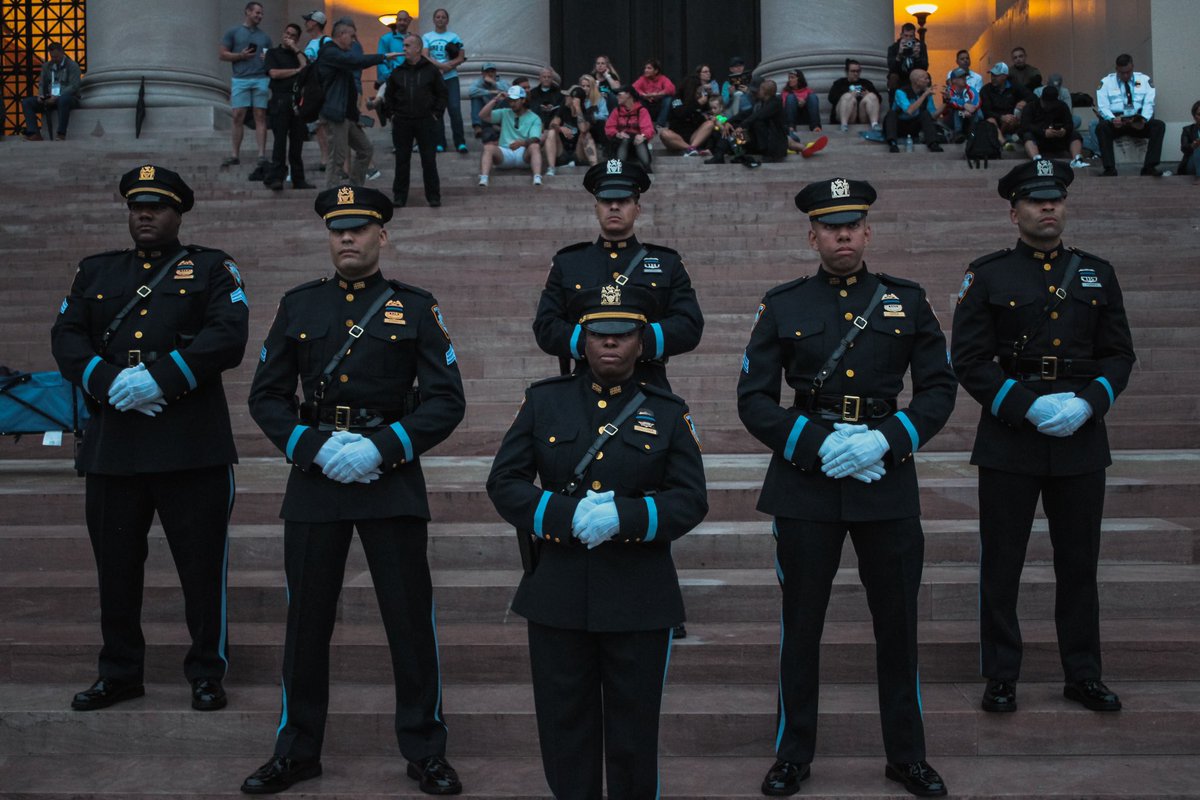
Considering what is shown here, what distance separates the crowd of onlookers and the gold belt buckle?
31.2 ft

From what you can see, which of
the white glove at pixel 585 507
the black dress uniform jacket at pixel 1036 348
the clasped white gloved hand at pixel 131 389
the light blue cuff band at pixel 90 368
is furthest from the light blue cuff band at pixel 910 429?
the light blue cuff band at pixel 90 368

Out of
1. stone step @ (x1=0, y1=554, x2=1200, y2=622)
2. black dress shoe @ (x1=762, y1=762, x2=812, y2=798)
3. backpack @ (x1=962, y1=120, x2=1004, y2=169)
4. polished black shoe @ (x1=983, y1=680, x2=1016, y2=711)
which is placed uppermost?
backpack @ (x1=962, y1=120, x2=1004, y2=169)

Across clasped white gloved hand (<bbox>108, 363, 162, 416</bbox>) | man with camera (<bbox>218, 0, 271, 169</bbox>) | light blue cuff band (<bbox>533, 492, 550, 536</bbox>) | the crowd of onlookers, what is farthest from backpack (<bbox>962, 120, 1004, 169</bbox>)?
light blue cuff band (<bbox>533, 492, 550, 536</bbox>)

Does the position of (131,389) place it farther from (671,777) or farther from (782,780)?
(782,780)

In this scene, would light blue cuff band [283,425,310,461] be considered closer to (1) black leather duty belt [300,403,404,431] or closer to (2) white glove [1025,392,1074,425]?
(1) black leather duty belt [300,403,404,431]

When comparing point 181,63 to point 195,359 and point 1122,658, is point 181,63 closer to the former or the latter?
point 195,359

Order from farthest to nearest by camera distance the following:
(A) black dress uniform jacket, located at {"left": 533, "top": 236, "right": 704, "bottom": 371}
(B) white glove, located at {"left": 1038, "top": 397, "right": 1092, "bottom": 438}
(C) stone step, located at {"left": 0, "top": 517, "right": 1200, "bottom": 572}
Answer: (C) stone step, located at {"left": 0, "top": 517, "right": 1200, "bottom": 572} → (A) black dress uniform jacket, located at {"left": 533, "top": 236, "right": 704, "bottom": 371} → (B) white glove, located at {"left": 1038, "top": 397, "right": 1092, "bottom": 438}

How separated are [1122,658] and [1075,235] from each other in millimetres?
7172

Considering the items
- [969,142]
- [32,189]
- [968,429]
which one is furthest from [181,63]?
[968,429]

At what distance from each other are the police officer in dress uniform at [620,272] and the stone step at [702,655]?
132 cm

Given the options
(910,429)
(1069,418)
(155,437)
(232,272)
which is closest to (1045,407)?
(1069,418)

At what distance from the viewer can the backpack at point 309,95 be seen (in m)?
14.0

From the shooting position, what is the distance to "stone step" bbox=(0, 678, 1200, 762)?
542 centimetres

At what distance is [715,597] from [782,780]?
1.59 meters
